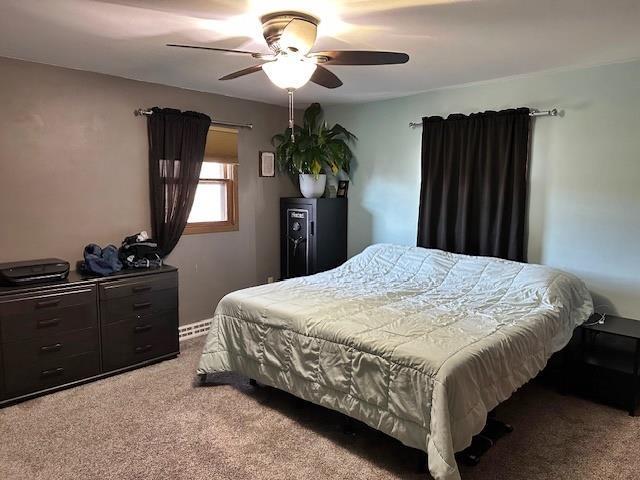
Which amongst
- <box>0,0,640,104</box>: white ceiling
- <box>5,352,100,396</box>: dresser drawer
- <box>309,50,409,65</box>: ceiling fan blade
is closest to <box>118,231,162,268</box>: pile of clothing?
<box>5,352,100,396</box>: dresser drawer

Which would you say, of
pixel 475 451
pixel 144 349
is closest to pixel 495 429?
pixel 475 451

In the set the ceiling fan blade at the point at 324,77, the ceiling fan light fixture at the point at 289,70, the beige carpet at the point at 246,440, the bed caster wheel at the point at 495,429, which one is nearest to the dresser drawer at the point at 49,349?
the beige carpet at the point at 246,440

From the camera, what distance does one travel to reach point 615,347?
3.25 meters

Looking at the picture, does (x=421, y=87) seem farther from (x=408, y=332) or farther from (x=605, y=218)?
(x=408, y=332)

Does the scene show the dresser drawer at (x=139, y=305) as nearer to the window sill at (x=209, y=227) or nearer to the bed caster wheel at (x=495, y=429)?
the window sill at (x=209, y=227)

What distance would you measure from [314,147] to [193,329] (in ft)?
7.03

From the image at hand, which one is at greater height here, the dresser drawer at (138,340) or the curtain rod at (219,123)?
the curtain rod at (219,123)

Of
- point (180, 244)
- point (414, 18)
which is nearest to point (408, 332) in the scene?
point (414, 18)

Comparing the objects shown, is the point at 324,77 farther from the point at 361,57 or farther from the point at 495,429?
the point at 495,429

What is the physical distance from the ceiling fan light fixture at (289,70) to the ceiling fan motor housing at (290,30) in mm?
43

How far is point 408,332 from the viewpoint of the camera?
8.22 feet

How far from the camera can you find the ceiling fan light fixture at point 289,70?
235 cm

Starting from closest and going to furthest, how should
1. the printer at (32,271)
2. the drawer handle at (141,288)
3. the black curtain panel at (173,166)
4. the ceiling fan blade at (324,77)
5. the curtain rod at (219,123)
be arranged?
the ceiling fan blade at (324,77) < the printer at (32,271) < the drawer handle at (141,288) < the curtain rod at (219,123) < the black curtain panel at (173,166)

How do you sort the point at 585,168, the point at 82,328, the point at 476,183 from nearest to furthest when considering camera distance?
the point at 82,328, the point at 585,168, the point at 476,183
